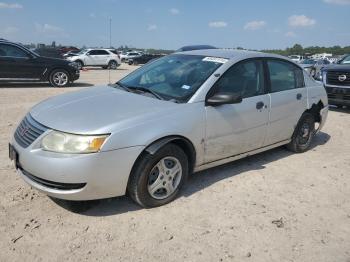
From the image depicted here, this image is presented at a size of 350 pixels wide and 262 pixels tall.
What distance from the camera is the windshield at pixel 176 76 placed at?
448cm

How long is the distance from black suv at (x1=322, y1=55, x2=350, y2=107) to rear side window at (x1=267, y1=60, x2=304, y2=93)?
4.73m

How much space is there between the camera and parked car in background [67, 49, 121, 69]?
1172 inches

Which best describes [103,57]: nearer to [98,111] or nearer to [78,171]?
[98,111]

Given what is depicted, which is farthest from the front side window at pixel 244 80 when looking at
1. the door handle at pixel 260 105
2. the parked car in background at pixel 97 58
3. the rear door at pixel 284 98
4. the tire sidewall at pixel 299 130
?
the parked car in background at pixel 97 58

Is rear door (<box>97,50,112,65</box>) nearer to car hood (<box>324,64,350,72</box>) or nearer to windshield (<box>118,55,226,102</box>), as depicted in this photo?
car hood (<box>324,64,350,72</box>)

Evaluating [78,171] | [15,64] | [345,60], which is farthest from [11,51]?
[78,171]

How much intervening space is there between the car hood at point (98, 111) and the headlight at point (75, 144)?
0.19ft

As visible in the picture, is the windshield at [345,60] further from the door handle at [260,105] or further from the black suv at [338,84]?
the door handle at [260,105]

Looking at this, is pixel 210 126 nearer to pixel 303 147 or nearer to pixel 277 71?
pixel 277 71

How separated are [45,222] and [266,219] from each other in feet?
7.29

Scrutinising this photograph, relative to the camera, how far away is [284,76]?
5.77m

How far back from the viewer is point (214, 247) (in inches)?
136

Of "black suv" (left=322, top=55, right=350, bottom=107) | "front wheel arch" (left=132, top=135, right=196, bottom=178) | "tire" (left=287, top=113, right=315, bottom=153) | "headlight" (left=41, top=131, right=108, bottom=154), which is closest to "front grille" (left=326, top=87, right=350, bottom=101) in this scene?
"black suv" (left=322, top=55, right=350, bottom=107)

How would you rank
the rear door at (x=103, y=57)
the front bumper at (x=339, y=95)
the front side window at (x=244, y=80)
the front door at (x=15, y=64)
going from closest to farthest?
1. the front side window at (x=244, y=80)
2. the front bumper at (x=339, y=95)
3. the front door at (x=15, y=64)
4. the rear door at (x=103, y=57)
